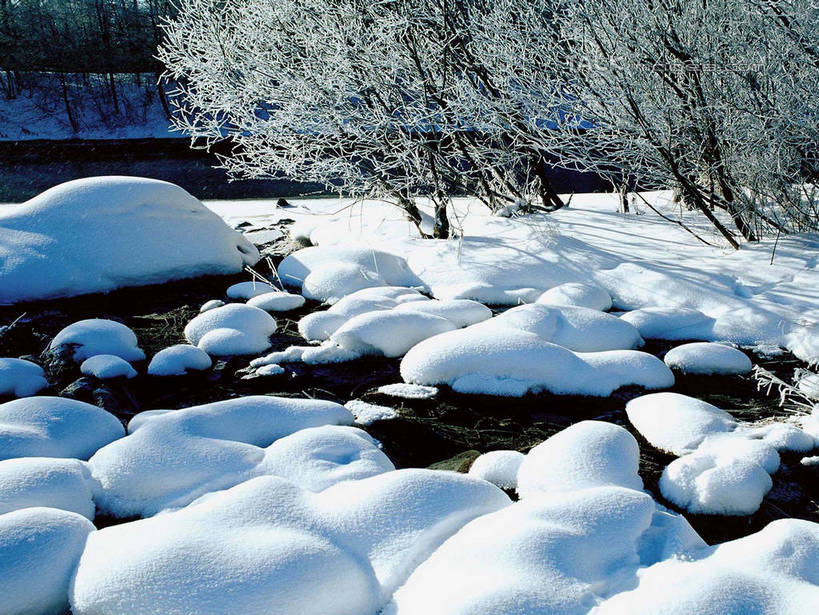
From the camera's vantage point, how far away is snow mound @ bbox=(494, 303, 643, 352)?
3527 millimetres

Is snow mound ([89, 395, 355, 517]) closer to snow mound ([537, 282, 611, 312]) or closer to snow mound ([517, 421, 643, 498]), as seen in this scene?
snow mound ([517, 421, 643, 498])

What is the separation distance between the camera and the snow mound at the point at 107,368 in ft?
11.1

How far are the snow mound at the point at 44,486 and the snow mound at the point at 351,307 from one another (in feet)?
5.74

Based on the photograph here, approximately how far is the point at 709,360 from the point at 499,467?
145cm

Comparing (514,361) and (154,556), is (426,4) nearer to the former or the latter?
(514,361)

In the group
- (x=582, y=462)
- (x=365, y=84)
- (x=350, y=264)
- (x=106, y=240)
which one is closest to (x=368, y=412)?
(x=582, y=462)

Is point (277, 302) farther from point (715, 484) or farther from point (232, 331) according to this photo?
point (715, 484)

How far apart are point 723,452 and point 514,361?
96cm

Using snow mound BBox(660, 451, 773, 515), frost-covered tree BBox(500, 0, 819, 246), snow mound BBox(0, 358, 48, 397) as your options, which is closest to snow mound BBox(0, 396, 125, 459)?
snow mound BBox(0, 358, 48, 397)

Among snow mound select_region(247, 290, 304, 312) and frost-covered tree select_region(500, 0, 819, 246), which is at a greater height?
frost-covered tree select_region(500, 0, 819, 246)

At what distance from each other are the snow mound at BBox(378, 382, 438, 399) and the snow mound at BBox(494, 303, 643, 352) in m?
0.49

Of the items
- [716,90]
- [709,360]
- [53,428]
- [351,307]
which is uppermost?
[716,90]

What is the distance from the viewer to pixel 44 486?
2.15 m

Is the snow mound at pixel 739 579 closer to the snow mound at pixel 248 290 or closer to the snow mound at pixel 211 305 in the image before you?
the snow mound at pixel 211 305
